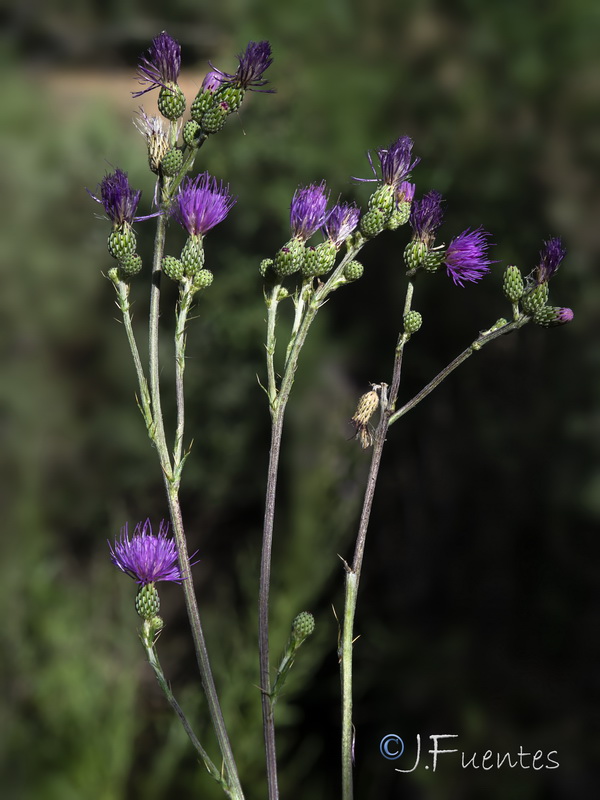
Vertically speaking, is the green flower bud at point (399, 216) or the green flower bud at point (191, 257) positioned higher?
the green flower bud at point (399, 216)

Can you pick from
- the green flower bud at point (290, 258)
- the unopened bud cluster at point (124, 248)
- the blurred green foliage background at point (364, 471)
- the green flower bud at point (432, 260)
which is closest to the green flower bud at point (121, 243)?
the unopened bud cluster at point (124, 248)

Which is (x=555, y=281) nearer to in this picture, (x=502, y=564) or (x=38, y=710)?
(x=502, y=564)

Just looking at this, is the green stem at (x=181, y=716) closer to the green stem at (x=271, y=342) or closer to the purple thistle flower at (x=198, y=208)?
the green stem at (x=271, y=342)

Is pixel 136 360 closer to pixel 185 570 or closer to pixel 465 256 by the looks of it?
pixel 185 570

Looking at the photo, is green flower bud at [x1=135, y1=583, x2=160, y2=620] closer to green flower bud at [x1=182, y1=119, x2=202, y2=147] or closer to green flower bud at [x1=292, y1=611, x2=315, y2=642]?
green flower bud at [x1=292, y1=611, x2=315, y2=642]

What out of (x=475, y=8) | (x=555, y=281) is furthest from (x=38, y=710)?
(x=475, y=8)

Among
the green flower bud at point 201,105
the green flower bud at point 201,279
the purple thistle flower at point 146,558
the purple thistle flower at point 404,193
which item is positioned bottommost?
the purple thistle flower at point 146,558
